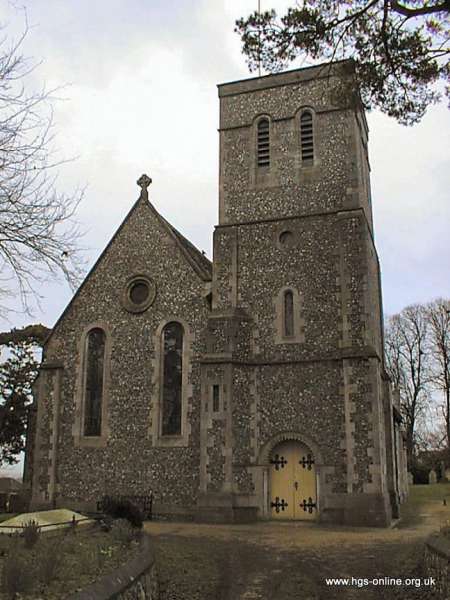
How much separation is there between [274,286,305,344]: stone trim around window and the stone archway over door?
3.03 meters

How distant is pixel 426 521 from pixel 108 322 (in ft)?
38.9

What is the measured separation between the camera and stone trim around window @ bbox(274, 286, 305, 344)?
63.3 ft

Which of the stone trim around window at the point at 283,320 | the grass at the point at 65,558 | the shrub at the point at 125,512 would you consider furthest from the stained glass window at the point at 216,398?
the grass at the point at 65,558

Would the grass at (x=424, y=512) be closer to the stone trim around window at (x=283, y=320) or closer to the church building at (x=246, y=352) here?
the church building at (x=246, y=352)

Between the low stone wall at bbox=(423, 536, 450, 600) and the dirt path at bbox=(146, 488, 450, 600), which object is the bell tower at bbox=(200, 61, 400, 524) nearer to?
the dirt path at bbox=(146, 488, 450, 600)

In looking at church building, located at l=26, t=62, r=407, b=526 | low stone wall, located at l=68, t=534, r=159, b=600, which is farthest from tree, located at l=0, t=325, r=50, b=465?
low stone wall, located at l=68, t=534, r=159, b=600

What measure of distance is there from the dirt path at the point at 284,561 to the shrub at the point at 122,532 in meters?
0.75

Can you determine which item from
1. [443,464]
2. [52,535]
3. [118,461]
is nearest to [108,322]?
[118,461]

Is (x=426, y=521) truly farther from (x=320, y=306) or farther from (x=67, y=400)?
(x=67, y=400)

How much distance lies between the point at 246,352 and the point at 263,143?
24.3 ft

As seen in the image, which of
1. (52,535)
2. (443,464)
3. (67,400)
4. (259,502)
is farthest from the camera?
(443,464)

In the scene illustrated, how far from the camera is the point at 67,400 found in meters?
21.4

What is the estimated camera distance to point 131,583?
27.4ft

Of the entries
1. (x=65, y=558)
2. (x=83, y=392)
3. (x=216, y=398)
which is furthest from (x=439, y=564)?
(x=83, y=392)
